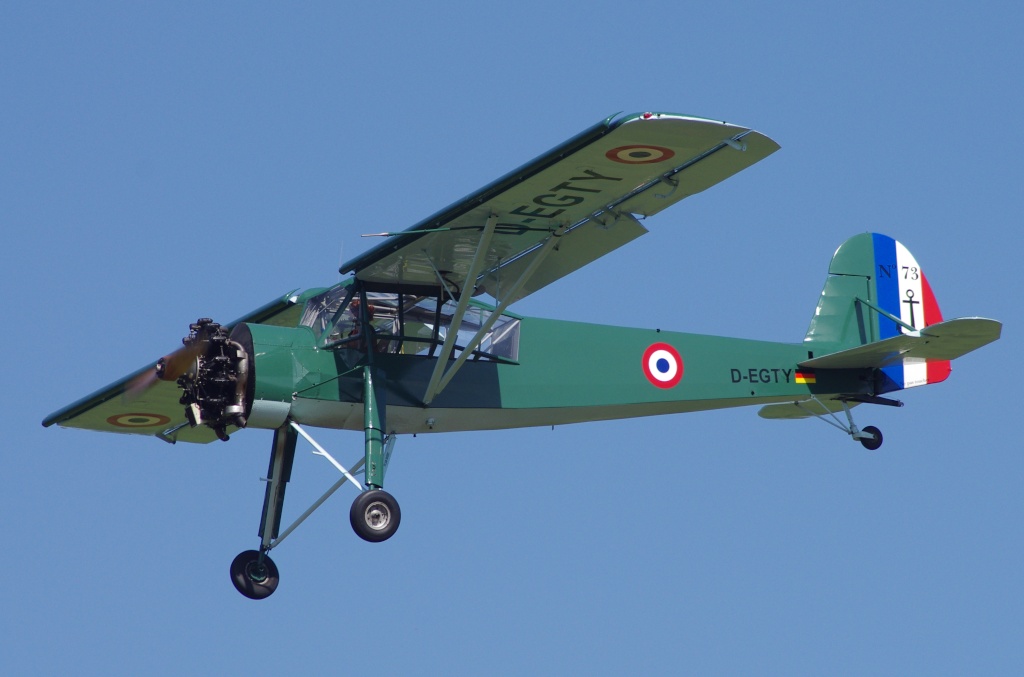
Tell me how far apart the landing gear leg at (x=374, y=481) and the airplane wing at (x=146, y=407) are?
1413 mm

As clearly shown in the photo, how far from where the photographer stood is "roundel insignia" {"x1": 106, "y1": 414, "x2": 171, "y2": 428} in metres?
17.6

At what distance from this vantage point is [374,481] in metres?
14.6

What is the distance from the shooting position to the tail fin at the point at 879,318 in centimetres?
1733

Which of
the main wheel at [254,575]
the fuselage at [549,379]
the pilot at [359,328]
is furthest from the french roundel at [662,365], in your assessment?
the main wheel at [254,575]

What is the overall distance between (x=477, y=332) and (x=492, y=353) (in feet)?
1.37

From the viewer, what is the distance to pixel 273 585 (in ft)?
51.0

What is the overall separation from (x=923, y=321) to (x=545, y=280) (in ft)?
16.7

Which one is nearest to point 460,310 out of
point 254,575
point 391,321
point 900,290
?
point 391,321

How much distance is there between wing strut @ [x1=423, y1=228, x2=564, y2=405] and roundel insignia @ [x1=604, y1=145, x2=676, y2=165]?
1.39 m

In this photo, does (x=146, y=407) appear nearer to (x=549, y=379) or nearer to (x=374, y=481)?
(x=374, y=481)

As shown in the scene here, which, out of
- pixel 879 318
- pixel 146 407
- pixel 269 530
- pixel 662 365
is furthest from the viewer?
pixel 879 318

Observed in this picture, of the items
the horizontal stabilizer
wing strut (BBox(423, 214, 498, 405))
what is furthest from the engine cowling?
the horizontal stabilizer

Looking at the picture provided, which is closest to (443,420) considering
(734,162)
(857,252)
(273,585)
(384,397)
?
(384,397)

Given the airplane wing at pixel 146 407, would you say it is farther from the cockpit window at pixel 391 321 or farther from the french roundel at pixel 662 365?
the french roundel at pixel 662 365
